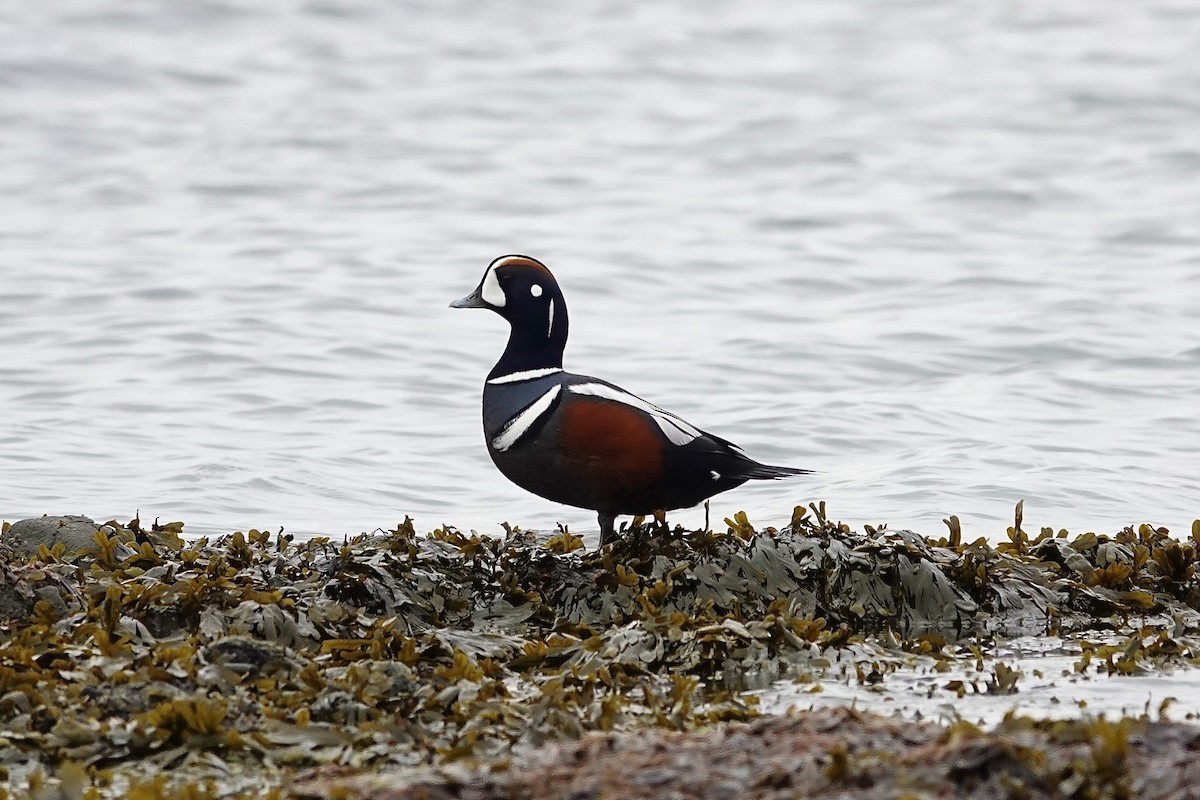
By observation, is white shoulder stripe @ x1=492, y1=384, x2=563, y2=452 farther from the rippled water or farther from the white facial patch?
the rippled water

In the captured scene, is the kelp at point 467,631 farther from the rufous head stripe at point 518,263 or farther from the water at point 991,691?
the rufous head stripe at point 518,263

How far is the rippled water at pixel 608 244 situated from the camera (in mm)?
10047

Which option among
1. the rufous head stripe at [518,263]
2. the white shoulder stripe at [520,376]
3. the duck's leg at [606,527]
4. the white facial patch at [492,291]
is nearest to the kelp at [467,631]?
the duck's leg at [606,527]

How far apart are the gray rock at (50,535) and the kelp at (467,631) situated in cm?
8

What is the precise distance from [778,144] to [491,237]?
6.55 m

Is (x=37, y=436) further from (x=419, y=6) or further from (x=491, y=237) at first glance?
(x=419, y=6)

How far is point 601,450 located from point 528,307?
0.88m

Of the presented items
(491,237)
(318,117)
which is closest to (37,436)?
(491,237)

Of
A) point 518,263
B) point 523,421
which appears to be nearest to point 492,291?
point 518,263

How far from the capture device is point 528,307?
251 inches

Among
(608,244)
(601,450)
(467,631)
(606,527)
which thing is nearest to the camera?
(467,631)

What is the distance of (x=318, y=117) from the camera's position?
23547 millimetres

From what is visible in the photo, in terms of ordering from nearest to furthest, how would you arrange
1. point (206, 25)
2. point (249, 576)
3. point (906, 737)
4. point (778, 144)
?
point (906, 737) → point (249, 576) → point (778, 144) → point (206, 25)

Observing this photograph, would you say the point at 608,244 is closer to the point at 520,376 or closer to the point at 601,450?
the point at 520,376
